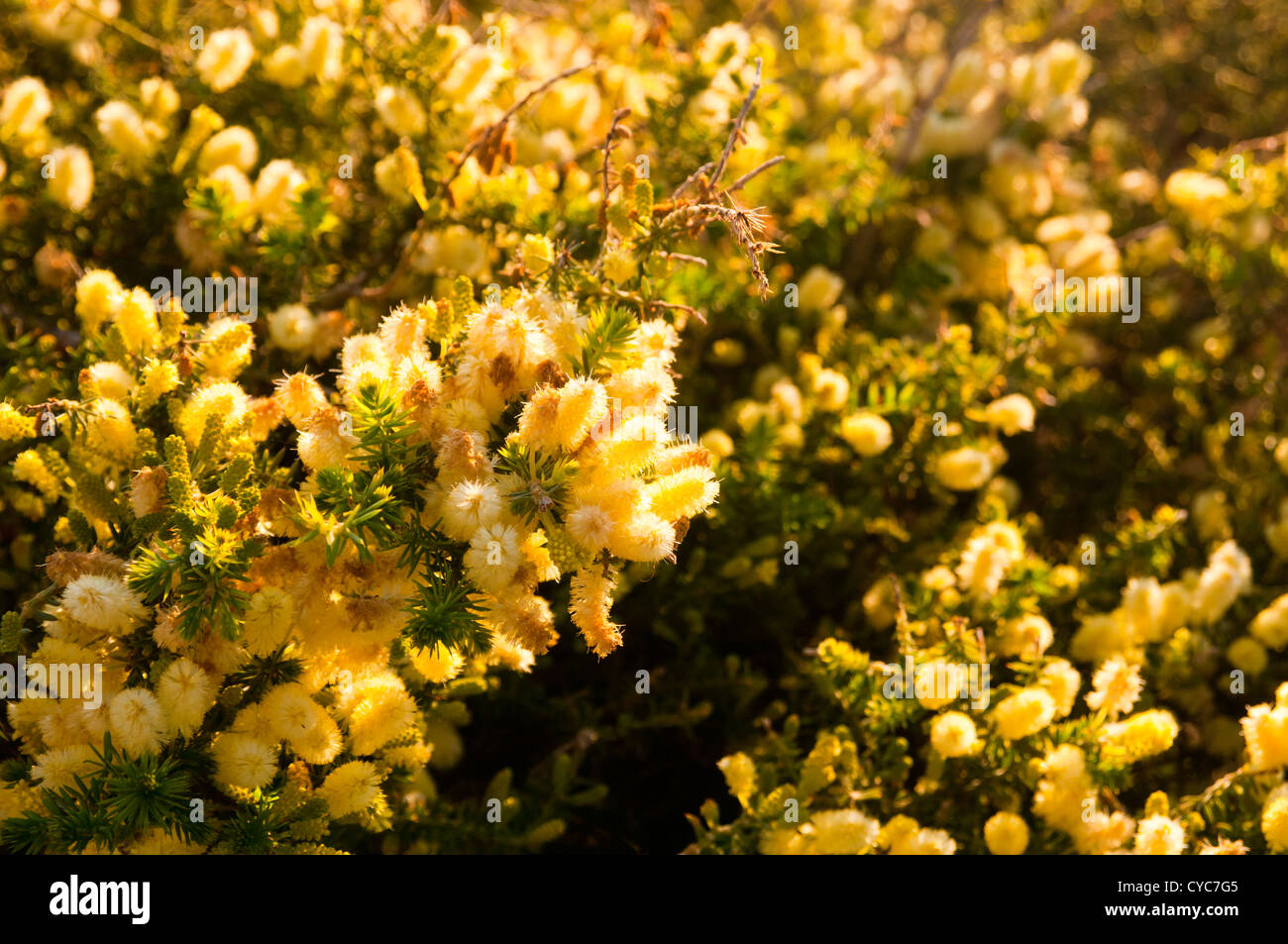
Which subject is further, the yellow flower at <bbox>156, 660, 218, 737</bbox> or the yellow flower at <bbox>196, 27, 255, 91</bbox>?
the yellow flower at <bbox>196, 27, 255, 91</bbox>

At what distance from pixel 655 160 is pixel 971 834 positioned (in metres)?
1.56

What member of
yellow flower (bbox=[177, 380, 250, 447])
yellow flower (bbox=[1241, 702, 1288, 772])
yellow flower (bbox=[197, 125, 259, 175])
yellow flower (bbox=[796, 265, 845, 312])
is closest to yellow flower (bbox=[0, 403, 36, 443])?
yellow flower (bbox=[177, 380, 250, 447])

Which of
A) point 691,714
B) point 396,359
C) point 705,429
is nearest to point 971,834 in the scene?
point 691,714

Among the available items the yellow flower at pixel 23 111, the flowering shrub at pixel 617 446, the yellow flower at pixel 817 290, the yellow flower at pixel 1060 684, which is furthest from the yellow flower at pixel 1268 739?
the yellow flower at pixel 23 111

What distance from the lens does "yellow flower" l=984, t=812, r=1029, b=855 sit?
1.73 meters

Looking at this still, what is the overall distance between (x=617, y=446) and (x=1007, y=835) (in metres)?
1.06

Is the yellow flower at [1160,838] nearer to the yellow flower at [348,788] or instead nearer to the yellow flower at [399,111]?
the yellow flower at [348,788]

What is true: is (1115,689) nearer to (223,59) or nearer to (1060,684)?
(1060,684)

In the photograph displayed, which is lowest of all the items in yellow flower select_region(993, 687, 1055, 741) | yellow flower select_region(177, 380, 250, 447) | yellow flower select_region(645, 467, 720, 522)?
yellow flower select_region(993, 687, 1055, 741)

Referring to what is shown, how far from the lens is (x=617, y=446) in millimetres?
1229

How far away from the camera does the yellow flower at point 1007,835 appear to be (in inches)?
68.2

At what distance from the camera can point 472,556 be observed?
1.14 m

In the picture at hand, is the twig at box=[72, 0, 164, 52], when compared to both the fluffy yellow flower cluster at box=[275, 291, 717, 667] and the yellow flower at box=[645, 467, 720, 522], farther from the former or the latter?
the yellow flower at box=[645, 467, 720, 522]

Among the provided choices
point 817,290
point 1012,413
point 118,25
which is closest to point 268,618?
point 1012,413
